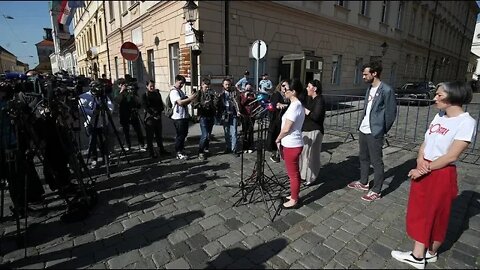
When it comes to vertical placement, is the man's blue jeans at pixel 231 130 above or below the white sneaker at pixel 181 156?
above

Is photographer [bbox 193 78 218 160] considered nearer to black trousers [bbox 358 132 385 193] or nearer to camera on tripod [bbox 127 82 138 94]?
camera on tripod [bbox 127 82 138 94]

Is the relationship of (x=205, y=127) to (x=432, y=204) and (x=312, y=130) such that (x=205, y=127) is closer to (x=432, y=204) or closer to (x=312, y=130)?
(x=312, y=130)

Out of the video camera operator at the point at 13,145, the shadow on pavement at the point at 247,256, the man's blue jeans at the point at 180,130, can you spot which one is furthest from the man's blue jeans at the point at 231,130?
the video camera operator at the point at 13,145

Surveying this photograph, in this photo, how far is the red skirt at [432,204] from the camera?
2.33 metres

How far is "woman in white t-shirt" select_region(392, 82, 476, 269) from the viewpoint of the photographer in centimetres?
222

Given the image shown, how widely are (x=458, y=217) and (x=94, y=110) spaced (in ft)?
19.7

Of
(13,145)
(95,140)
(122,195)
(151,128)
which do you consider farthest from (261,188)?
(95,140)

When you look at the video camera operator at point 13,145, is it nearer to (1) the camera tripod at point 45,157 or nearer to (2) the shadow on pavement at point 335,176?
(1) the camera tripod at point 45,157

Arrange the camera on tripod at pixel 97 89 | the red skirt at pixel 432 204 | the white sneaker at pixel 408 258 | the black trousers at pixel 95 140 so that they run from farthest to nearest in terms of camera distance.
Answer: the black trousers at pixel 95 140, the camera on tripod at pixel 97 89, the white sneaker at pixel 408 258, the red skirt at pixel 432 204

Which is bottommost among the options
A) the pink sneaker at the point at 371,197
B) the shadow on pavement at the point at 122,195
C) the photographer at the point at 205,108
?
the shadow on pavement at the point at 122,195

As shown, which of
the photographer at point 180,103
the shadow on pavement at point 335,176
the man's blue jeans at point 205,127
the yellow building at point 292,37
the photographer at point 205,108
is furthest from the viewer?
the man's blue jeans at point 205,127

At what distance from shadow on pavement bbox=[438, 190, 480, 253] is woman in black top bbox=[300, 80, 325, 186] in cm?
186

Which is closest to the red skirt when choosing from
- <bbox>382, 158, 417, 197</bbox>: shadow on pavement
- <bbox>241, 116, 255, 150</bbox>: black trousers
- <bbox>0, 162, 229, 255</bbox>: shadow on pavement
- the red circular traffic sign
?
<bbox>382, 158, 417, 197</bbox>: shadow on pavement

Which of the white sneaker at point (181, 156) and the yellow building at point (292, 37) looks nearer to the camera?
the yellow building at point (292, 37)
